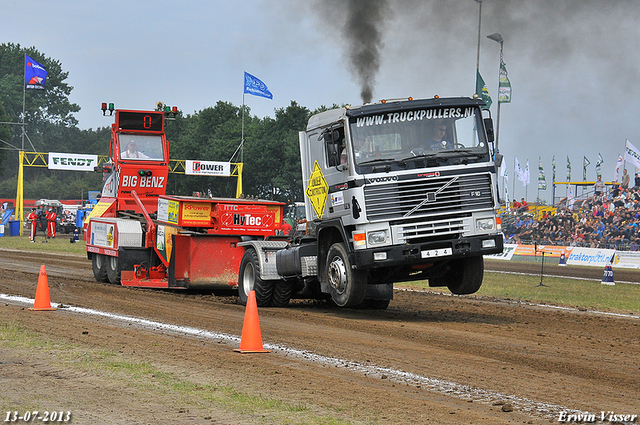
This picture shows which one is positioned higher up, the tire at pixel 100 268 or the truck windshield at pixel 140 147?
the truck windshield at pixel 140 147

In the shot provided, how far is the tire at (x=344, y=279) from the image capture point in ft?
36.6

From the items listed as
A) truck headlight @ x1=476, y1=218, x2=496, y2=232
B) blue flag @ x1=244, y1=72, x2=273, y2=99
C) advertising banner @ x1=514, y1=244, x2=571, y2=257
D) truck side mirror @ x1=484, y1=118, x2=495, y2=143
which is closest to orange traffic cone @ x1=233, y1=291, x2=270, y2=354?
truck headlight @ x1=476, y1=218, x2=496, y2=232

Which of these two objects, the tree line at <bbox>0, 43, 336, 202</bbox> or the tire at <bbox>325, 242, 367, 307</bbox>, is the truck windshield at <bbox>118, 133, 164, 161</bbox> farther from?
the tree line at <bbox>0, 43, 336, 202</bbox>

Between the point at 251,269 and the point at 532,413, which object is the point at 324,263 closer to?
the point at 251,269

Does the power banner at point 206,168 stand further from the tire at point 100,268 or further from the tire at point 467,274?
the tire at point 467,274

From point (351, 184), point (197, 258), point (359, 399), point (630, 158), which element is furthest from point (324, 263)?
point (630, 158)

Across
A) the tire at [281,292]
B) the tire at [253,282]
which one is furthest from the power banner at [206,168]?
the tire at [281,292]

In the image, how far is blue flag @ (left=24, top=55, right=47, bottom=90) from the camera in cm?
5662

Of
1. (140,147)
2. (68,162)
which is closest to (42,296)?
(140,147)

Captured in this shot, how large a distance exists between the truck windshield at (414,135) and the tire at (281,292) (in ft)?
11.3

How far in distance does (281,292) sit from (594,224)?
28649 millimetres

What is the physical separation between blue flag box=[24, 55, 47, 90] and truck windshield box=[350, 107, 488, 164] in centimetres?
Result: 5134

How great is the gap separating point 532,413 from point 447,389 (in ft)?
3.27

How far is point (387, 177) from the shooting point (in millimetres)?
10766
